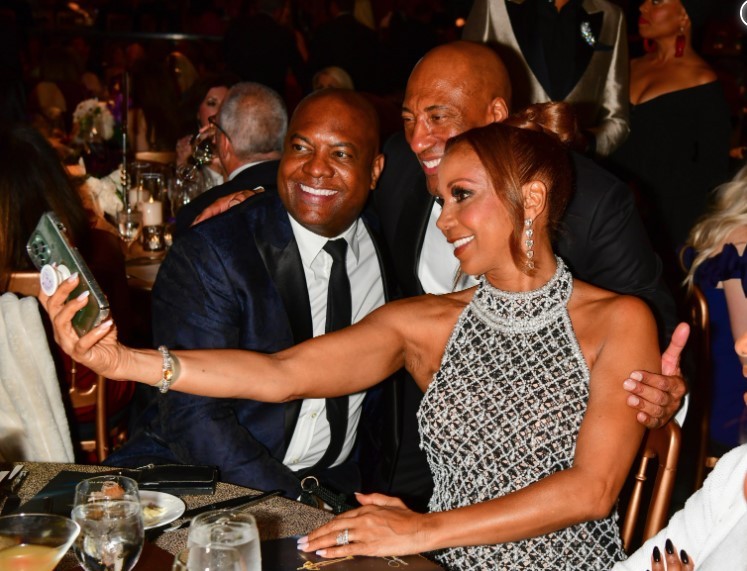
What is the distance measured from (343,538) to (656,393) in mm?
730

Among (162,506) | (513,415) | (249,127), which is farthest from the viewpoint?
(249,127)

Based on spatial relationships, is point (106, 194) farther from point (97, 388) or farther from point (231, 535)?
point (231, 535)

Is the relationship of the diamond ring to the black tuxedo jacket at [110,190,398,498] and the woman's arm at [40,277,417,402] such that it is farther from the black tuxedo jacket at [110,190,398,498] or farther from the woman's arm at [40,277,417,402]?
the black tuxedo jacket at [110,190,398,498]

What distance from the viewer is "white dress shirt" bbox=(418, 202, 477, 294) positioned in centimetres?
274

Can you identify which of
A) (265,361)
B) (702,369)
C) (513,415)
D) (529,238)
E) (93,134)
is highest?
(93,134)

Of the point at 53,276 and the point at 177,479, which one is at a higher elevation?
the point at 53,276

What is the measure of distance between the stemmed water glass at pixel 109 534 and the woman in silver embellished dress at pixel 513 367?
1.66 feet

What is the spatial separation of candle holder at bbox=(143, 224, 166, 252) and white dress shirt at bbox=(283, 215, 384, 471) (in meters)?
1.81

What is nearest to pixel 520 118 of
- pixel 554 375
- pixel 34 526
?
pixel 554 375

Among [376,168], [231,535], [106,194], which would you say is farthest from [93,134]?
[231,535]

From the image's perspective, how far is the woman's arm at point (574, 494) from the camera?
1.58 m

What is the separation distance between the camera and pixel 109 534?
A: 4.21 feet

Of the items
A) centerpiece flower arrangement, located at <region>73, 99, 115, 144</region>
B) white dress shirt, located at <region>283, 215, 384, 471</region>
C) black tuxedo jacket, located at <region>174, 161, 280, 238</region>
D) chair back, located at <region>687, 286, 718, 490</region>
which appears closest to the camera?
white dress shirt, located at <region>283, 215, 384, 471</region>

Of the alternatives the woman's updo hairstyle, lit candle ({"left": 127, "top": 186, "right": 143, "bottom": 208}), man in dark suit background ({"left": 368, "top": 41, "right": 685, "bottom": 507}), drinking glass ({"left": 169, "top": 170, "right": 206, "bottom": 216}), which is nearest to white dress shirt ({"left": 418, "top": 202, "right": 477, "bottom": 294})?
man in dark suit background ({"left": 368, "top": 41, "right": 685, "bottom": 507})
